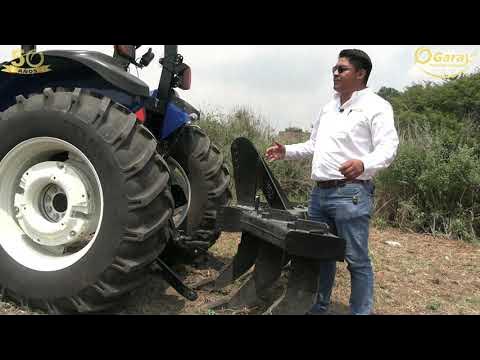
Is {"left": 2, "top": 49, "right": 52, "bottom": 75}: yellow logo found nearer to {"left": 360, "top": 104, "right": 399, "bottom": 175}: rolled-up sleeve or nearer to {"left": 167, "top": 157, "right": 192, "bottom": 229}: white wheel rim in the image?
{"left": 167, "top": 157, "right": 192, "bottom": 229}: white wheel rim

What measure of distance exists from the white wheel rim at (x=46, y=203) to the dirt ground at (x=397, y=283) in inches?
13.5

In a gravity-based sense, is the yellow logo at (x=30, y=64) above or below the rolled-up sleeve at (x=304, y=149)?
above

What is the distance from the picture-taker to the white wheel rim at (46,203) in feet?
8.05

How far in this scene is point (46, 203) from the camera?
8.66 feet

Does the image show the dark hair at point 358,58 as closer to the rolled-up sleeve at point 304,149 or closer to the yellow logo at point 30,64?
the rolled-up sleeve at point 304,149

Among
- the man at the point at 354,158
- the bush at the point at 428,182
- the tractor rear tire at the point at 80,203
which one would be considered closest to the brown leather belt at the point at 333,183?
the man at the point at 354,158

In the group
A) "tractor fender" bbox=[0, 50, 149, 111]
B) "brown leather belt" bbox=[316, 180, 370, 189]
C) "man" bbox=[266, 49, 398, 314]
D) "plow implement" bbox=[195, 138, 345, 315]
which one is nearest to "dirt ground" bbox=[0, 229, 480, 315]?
"plow implement" bbox=[195, 138, 345, 315]

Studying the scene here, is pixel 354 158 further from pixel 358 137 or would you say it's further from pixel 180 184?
pixel 180 184

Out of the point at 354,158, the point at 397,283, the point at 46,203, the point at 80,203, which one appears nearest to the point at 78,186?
the point at 80,203

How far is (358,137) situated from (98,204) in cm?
160

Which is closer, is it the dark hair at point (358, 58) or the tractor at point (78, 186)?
the tractor at point (78, 186)

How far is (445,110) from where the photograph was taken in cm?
1730

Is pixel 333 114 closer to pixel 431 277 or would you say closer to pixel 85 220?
pixel 85 220

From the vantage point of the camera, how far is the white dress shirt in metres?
2.53
